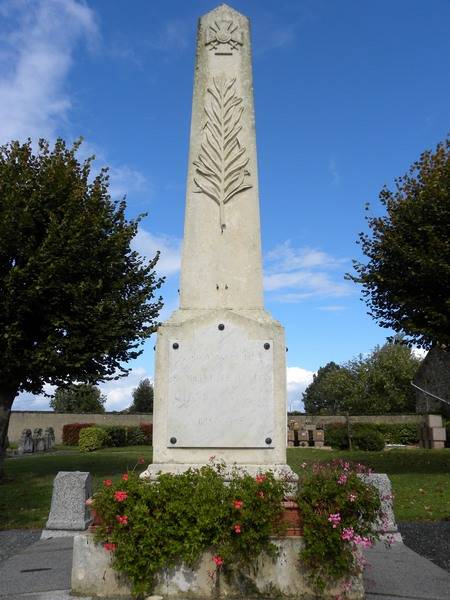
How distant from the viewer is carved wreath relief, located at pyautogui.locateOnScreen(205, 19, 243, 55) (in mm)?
5859

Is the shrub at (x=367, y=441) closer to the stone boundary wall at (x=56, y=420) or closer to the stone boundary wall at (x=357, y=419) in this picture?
the stone boundary wall at (x=357, y=419)

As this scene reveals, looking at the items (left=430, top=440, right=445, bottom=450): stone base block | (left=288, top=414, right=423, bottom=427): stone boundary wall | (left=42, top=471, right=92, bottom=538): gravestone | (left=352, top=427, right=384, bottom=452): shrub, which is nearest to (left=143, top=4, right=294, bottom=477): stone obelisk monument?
(left=42, top=471, right=92, bottom=538): gravestone

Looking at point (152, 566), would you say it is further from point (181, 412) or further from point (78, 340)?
point (78, 340)

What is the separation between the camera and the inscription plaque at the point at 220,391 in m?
4.84

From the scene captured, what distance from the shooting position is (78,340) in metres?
13.4

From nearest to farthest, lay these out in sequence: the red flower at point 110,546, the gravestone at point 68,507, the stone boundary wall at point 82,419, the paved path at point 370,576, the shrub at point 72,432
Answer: the red flower at point 110,546, the paved path at point 370,576, the gravestone at point 68,507, the shrub at point 72,432, the stone boundary wall at point 82,419

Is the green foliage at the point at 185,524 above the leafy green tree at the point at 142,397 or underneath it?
underneath

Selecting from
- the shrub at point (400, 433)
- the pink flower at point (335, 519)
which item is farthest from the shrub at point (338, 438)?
the pink flower at point (335, 519)

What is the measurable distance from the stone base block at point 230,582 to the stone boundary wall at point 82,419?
37.1 meters

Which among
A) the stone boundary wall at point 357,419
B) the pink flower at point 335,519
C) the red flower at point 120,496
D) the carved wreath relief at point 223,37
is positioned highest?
the carved wreath relief at point 223,37

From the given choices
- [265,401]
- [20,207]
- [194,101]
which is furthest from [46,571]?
[20,207]

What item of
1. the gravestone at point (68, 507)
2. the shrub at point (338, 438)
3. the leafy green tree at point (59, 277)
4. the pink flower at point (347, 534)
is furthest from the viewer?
the shrub at point (338, 438)

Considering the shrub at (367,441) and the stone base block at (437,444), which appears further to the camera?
the stone base block at (437,444)

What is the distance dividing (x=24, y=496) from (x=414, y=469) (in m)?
11.4
